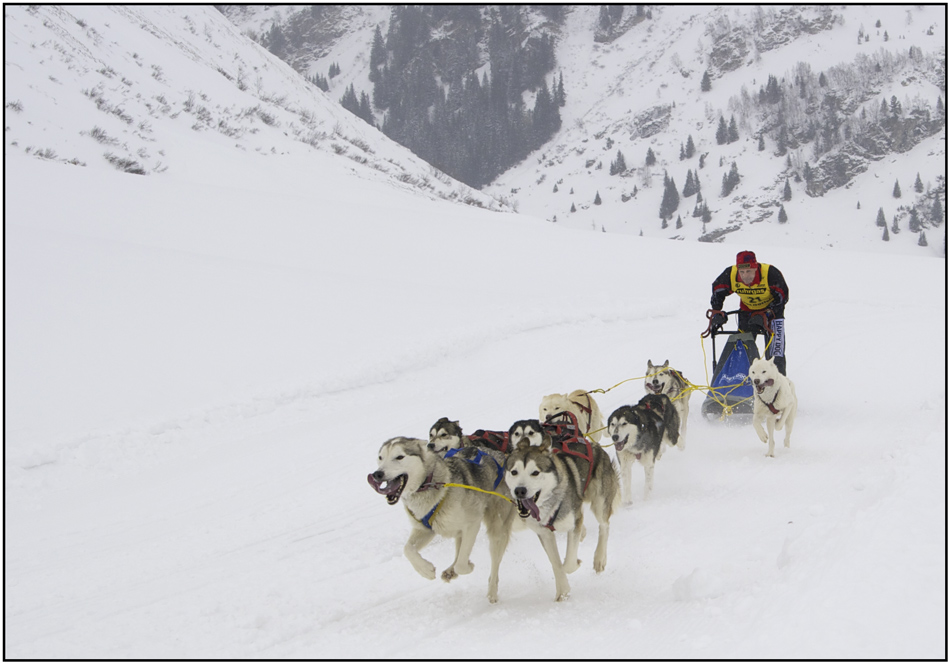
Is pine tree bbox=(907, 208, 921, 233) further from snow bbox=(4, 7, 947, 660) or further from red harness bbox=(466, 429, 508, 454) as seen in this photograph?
red harness bbox=(466, 429, 508, 454)

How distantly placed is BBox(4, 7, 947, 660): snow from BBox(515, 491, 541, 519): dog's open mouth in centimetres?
52

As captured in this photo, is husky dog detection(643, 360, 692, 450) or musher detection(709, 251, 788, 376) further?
musher detection(709, 251, 788, 376)

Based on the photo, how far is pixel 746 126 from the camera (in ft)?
220

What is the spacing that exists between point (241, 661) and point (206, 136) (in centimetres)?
2127

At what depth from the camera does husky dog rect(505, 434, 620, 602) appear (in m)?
3.37

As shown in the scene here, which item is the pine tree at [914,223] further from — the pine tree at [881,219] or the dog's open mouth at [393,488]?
the dog's open mouth at [393,488]

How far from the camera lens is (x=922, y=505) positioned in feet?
11.6

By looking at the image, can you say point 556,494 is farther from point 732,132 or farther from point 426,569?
point 732,132

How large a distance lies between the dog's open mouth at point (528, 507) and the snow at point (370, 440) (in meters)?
0.52

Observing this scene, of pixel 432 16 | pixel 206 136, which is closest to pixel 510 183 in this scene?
pixel 432 16

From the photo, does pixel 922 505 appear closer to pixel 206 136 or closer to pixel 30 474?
pixel 30 474

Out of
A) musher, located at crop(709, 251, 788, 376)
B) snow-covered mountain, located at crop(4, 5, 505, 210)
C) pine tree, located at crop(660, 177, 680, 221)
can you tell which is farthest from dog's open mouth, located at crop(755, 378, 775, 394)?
pine tree, located at crop(660, 177, 680, 221)

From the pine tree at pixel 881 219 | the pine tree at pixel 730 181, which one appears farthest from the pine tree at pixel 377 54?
the pine tree at pixel 881 219

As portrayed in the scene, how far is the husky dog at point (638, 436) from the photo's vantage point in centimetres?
500
